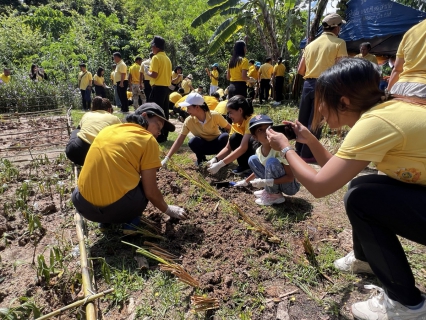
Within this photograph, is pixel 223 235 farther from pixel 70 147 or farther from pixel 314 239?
pixel 70 147

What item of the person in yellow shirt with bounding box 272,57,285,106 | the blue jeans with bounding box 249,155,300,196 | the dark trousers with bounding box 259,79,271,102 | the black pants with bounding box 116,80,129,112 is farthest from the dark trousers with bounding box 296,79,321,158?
the dark trousers with bounding box 259,79,271,102

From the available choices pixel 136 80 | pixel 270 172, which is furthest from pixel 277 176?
pixel 136 80

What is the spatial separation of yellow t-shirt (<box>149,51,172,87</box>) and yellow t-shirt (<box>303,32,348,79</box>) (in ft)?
8.06

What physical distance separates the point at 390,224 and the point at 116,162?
1.62m

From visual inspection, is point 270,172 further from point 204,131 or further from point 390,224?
point 204,131

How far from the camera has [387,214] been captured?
4.16 feet

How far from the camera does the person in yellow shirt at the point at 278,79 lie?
9633 mm

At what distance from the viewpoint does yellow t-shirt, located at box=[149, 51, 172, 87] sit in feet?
15.9

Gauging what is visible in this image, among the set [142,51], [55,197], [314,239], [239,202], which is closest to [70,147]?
[55,197]

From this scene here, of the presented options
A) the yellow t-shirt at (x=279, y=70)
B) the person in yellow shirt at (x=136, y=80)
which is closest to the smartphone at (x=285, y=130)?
the person in yellow shirt at (x=136, y=80)

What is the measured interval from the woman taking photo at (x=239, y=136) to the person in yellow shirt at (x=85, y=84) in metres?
7.84

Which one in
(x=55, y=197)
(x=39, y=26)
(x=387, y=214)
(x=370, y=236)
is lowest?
(x=55, y=197)

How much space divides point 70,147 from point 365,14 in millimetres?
7726

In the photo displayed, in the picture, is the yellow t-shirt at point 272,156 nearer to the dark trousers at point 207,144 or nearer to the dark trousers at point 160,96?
the dark trousers at point 207,144
